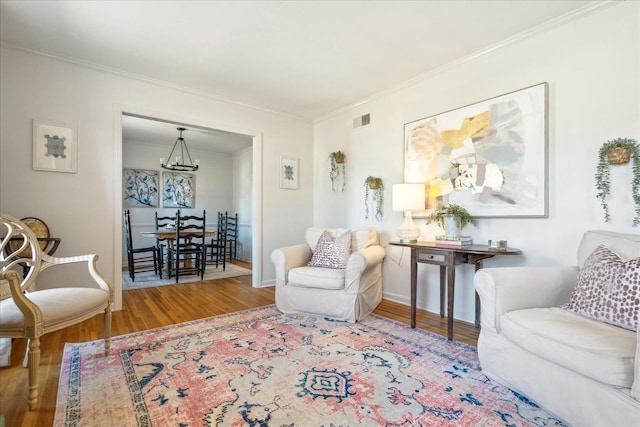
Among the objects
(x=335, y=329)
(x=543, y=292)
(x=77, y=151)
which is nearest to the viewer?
(x=543, y=292)

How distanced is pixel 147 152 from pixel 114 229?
3.52 metres

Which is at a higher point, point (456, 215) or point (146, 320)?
point (456, 215)

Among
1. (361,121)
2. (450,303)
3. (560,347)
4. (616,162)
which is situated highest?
(361,121)

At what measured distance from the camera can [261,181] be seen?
13.8 feet

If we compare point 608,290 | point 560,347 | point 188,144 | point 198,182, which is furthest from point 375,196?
point 198,182

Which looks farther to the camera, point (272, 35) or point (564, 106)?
point (272, 35)

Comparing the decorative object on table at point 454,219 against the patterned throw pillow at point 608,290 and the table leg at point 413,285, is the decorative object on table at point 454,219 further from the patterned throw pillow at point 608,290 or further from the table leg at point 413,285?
the patterned throw pillow at point 608,290

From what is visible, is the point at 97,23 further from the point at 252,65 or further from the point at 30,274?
the point at 30,274

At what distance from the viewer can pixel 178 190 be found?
648cm

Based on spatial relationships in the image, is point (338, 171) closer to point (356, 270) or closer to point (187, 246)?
point (356, 270)

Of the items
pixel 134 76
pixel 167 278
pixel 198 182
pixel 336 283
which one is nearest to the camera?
pixel 336 283

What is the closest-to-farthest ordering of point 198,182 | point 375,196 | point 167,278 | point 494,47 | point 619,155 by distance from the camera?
point 619,155
point 494,47
point 375,196
point 167,278
point 198,182

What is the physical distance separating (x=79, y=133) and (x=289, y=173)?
94.3 inches

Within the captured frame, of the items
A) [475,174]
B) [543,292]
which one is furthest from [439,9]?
[543,292]
